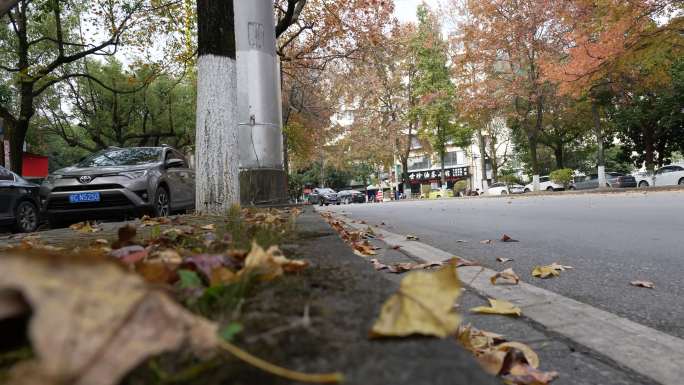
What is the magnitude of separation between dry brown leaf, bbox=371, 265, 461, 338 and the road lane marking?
1.11 meters

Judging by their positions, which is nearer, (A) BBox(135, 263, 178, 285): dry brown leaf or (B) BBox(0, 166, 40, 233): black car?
(A) BBox(135, 263, 178, 285): dry brown leaf

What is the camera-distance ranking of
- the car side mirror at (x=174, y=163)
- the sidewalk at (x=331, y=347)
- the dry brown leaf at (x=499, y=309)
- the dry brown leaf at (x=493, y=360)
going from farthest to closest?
the car side mirror at (x=174, y=163) < the dry brown leaf at (x=499, y=309) < the dry brown leaf at (x=493, y=360) < the sidewalk at (x=331, y=347)

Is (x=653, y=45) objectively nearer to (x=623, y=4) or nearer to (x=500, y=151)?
(x=623, y=4)

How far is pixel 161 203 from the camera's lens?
320 inches

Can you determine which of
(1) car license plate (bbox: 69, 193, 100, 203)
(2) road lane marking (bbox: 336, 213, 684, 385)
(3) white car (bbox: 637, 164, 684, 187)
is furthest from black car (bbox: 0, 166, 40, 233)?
(3) white car (bbox: 637, 164, 684, 187)

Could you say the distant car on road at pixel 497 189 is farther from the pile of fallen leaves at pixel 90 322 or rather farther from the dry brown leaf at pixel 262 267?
the pile of fallen leaves at pixel 90 322

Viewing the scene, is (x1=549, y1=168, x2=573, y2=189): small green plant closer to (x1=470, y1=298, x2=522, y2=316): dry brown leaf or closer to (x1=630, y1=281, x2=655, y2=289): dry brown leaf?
(x1=630, y1=281, x2=655, y2=289): dry brown leaf

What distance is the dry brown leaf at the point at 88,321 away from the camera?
0.48 m

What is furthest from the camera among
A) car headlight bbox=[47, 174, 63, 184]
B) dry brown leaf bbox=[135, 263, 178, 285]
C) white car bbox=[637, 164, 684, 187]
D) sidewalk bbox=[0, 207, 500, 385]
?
white car bbox=[637, 164, 684, 187]

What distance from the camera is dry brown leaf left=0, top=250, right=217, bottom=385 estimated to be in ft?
1.57

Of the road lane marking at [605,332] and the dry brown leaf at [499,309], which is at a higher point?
the dry brown leaf at [499,309]

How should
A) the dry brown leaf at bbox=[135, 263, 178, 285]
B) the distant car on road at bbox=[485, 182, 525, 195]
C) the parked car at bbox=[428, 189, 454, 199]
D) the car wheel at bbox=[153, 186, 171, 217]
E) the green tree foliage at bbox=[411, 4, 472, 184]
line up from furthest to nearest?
the parked car at bbox=[428, 189, 454, 199], the distant car on road at bbox=[485, 182, 525, 195], the green tree foliage at bbox=[411, 4, 472, 184], the car wheel at bbox=[153, 186, 171, 217], the dry brown leaf at bbox=[135, 263, 178, 285]

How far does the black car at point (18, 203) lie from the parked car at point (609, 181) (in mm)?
29491

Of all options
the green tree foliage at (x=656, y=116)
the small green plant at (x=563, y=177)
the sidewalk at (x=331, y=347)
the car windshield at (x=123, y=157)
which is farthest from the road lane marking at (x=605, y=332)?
the small green plant at (x=563, y=177)
